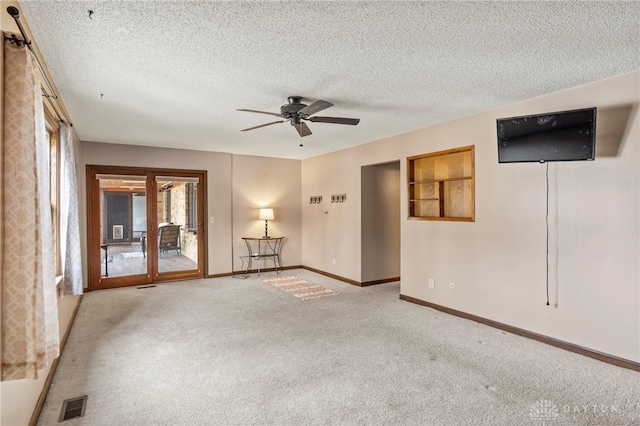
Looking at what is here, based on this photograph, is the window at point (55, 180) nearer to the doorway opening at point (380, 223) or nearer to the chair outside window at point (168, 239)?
the chair outside window at point (168, 239)

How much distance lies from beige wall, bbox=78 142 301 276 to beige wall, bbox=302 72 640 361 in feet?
10.4

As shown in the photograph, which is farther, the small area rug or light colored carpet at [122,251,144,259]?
light colored carpet at [122,251,144,259]

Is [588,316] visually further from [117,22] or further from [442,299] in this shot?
[117,22]

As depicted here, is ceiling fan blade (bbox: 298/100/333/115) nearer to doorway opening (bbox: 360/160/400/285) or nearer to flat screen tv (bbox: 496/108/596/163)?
flat screen tv (bbox: 496/108/596/163)

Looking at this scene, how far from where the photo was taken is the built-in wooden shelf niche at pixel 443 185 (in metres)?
4.56

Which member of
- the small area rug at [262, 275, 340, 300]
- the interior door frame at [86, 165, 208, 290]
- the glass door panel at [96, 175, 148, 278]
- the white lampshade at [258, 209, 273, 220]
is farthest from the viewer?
the white lampshade at [258, 209, 273, 220]

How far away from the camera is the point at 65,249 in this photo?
3566mm

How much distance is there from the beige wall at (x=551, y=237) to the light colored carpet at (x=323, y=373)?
31cm

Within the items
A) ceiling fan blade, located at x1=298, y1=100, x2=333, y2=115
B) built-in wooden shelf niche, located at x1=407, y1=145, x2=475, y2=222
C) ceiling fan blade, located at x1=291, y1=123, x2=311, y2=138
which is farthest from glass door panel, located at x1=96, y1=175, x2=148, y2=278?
built-in wooden shelf niche, located at x1=407, y1=145, x2=475, y2=222

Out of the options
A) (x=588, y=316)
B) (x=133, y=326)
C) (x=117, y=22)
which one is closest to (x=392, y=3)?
(x=117, y=22)

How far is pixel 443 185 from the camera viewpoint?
490 centimetres

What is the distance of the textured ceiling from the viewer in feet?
6.70

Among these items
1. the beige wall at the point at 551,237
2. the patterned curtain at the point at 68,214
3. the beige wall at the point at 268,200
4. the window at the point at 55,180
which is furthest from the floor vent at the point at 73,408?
the beige wall at the point at 268,200

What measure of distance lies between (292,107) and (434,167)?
2.53m
